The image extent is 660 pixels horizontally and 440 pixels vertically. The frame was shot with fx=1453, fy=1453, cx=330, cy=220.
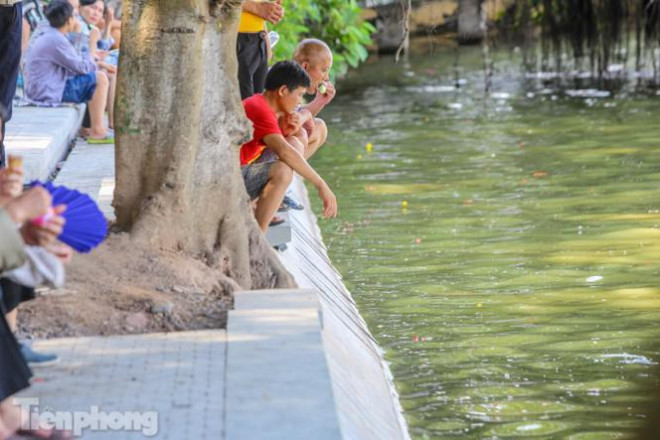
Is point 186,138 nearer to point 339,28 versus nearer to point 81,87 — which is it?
point 81,87

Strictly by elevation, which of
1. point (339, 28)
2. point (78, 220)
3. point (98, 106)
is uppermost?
point (78, 220)

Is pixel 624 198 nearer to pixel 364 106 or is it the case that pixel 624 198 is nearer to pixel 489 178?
pixel 489 178

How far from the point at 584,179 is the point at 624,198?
129cm

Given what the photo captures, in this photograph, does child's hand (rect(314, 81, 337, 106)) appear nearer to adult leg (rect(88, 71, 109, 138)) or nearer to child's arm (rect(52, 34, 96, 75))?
child's arm (rect(52, 34, 96, 75))

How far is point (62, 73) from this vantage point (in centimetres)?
1389

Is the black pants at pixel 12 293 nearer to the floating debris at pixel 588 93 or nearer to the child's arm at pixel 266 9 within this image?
the child's arm at pixel 266 9

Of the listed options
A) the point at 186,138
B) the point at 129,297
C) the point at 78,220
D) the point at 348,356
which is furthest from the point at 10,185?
the point at 348,356

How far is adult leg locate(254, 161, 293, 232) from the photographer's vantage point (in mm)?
8961

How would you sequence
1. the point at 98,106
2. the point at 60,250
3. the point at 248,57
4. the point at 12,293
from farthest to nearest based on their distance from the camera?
the point at 98,106 < the point at 248,57 < the point at 12,293 < the point at 60,250

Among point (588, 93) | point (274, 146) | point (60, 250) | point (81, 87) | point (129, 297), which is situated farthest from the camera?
point (588, 93)

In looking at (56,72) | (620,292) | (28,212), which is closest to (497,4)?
(56,72)

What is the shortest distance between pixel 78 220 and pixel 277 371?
40.2 inches

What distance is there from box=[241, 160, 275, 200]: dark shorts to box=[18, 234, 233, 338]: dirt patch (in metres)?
1.26

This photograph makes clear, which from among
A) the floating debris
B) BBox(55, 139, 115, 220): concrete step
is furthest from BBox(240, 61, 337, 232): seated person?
the floating debris
